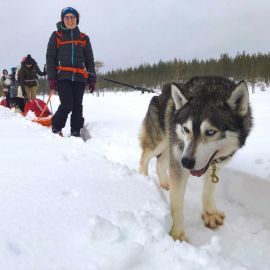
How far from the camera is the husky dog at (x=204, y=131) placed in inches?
102

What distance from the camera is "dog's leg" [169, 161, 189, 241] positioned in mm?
2848

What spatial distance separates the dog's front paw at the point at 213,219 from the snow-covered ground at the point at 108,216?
0.21ft

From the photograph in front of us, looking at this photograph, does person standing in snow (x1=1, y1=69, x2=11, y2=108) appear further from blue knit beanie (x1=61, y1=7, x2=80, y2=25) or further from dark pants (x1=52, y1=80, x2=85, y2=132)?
blue knit beanie (x1=61, y1=7, x2=80, y2=25)

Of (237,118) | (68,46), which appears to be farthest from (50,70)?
(237,118)

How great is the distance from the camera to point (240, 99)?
9.03 ft

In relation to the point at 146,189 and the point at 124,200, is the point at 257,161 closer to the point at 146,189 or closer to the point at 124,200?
the point at 146,189

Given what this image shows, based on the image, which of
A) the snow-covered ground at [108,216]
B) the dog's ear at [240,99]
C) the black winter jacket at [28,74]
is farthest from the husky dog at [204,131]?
the black winter jacket at [28,74]

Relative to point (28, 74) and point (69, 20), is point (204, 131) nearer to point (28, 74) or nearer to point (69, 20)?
point (69, 20)

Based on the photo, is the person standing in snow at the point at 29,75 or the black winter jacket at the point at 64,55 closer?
the black winter jacket at the point at 64,55

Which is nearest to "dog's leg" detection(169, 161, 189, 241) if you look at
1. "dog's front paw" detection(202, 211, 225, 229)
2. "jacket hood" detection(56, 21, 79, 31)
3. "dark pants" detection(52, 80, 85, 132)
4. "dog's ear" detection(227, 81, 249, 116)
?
"dog's front paw" detection(202, 211, 225, 229)

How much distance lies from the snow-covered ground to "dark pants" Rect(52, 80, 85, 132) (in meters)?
1.08

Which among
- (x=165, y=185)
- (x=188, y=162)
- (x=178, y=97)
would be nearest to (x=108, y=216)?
(x=188, y=162)

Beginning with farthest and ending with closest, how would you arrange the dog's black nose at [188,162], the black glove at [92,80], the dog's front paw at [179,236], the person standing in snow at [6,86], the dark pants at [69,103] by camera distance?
the person standing in snow at [6,86], the black glove at [92,80], the dark pants at [69,103], the dog's front paw at [179,236], the dog's black nose at [188,162]

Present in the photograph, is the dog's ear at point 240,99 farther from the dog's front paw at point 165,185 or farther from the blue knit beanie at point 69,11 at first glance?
the blue knit beanie at point 69,11
